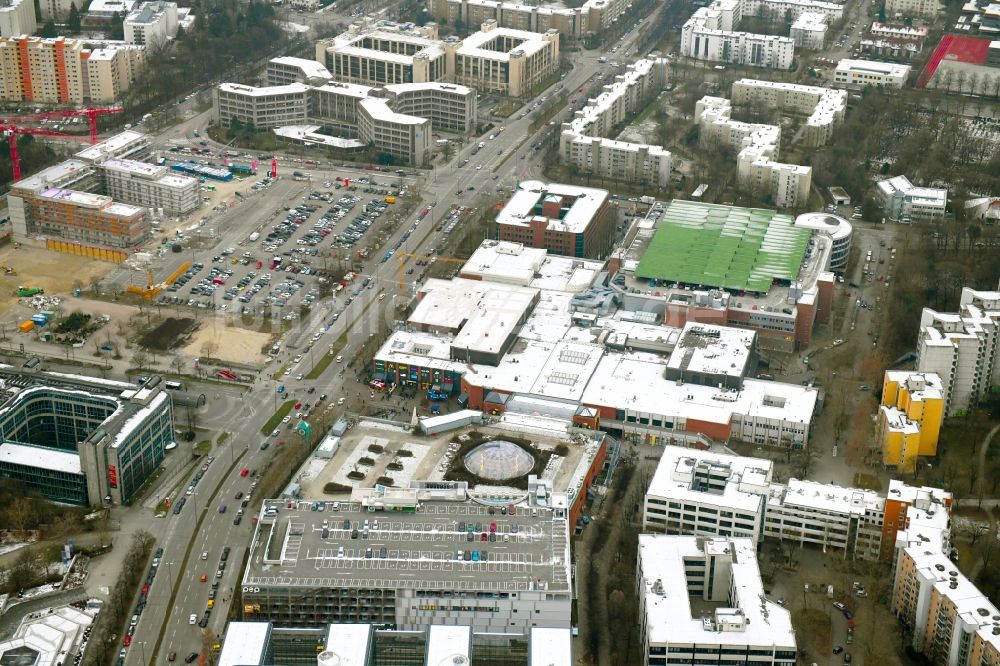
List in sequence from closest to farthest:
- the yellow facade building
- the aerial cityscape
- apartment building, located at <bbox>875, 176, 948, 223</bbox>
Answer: the aerial cityscape < the yellow facade building < apartment building, located at <bbox>875, 176, 948, 223</bbox>

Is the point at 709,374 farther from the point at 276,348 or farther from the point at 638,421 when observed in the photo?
the point at 276,348

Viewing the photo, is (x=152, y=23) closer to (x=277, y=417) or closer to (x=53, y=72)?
(x=53, y=72)

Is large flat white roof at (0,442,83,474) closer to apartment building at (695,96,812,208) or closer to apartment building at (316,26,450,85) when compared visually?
apartment building at (695,96,812,208)

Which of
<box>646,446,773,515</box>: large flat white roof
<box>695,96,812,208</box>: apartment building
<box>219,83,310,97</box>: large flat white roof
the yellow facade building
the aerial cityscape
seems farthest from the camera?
<box>219,83,310,97</box>: large flat white roof

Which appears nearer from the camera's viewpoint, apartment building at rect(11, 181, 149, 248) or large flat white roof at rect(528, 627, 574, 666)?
large flat white roof at rect(528, 627, 574, 666)

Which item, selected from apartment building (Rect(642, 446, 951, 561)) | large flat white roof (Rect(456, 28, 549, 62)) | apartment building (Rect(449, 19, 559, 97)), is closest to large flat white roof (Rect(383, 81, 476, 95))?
apartment building (Rect(449, 19, 559, 97))

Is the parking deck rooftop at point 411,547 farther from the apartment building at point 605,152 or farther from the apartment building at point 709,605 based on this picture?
the apartment building at point 605,152
